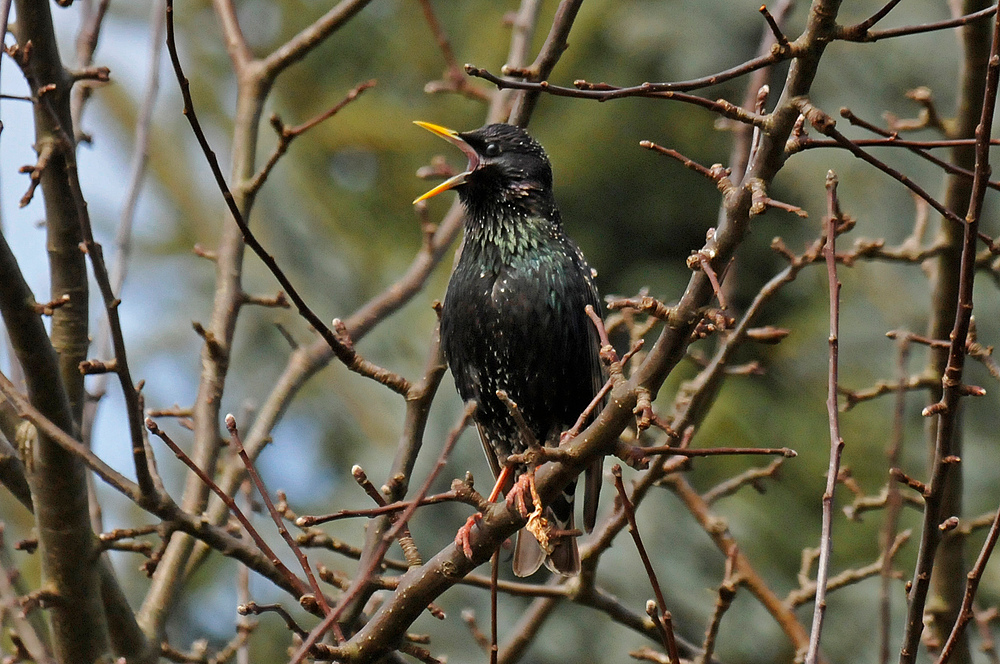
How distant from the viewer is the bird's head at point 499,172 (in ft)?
11.2

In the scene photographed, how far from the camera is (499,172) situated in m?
3.44

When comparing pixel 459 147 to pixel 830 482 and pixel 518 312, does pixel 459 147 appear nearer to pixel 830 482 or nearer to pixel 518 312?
pixel 518 312

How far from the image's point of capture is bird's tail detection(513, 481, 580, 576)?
125 inches

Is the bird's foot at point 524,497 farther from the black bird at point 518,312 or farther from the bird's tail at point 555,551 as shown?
the black bird at point 518,312

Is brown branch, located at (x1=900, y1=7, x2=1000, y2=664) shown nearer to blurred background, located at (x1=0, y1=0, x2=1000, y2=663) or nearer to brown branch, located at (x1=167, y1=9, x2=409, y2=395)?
brown branch, located at (x1=167, y1=9, x2=409, y2=395)

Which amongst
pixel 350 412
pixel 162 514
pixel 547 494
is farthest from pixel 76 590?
pixel 350 412

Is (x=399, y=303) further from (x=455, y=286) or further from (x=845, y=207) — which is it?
(x=845, y=207)

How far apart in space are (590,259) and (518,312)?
6631 mm

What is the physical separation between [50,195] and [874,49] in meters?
7.26

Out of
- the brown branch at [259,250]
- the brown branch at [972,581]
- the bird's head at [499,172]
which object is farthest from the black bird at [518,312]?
the brown branch at [972,581]

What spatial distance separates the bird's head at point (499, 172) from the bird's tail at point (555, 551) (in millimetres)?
888

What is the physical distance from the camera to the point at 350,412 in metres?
8.58

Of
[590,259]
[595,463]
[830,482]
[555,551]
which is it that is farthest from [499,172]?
[590,259]

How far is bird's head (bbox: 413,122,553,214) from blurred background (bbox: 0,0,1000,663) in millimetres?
2719
